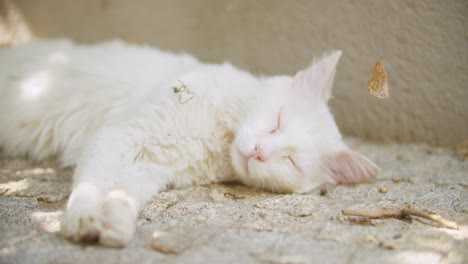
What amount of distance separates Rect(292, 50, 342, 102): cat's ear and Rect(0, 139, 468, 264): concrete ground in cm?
65

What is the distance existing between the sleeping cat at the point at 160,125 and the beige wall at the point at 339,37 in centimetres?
62

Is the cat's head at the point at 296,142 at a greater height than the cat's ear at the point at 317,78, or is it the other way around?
the cat's ear at the point at 317,78

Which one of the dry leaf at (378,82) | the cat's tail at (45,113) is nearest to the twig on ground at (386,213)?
the dry leaf at (378,82)

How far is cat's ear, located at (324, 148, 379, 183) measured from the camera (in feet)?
8.56

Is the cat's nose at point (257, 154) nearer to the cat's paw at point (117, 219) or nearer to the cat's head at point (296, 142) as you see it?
the cat's head at point (296, 142)

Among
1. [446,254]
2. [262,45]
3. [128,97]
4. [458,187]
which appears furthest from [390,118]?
[128,97]

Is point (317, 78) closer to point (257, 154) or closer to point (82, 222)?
point (257, 154)

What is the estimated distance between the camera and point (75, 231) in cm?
173

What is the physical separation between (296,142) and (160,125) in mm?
817

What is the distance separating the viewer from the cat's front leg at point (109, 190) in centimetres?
174

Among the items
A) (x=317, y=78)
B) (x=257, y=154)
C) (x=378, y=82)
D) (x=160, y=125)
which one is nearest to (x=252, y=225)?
(x=257, y=154)

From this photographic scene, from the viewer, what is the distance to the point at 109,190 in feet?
6.82

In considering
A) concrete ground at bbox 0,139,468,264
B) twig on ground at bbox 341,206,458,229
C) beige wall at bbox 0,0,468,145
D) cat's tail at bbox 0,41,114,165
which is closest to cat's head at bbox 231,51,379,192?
concrete ground at bbox 0,139,468,264

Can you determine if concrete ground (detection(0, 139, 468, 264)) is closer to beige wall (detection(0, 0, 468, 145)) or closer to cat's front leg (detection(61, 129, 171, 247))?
cat's front leg (detection(61, 129, 171, 247))
